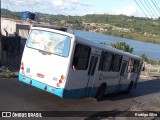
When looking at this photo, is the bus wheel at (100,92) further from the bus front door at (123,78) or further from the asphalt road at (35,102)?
the bus front door at (123,78)

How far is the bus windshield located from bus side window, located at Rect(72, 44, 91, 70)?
0.48 metres

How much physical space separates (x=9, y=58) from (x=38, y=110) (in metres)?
13.4

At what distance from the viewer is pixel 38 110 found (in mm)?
12125

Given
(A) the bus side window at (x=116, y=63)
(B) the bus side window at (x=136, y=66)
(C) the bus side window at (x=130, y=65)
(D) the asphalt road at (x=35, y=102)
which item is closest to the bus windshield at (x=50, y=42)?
(D) the asphalt road at (x=35, y=102)

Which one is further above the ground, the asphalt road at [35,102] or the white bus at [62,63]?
the white bus at [62,63]

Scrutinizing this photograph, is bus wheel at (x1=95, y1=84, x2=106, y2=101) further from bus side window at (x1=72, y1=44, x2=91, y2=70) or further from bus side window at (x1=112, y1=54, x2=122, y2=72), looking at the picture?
bus side window at (x1=72, y1=44, x2=91, y2=70)

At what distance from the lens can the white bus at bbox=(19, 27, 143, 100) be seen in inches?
512

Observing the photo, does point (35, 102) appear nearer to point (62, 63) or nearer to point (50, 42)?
point (62, 63)

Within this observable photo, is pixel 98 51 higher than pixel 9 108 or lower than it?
higher

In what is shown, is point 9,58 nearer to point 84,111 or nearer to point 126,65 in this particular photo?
point 126,65

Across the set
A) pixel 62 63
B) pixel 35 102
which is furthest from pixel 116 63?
pixel 35 102

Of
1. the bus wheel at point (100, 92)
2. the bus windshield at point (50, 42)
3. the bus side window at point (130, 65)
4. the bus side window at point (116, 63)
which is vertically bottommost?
the bus wheel at point (100, 92)

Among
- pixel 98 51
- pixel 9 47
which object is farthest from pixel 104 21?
pixel 98 51

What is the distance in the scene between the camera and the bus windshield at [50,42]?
13.1 meters
